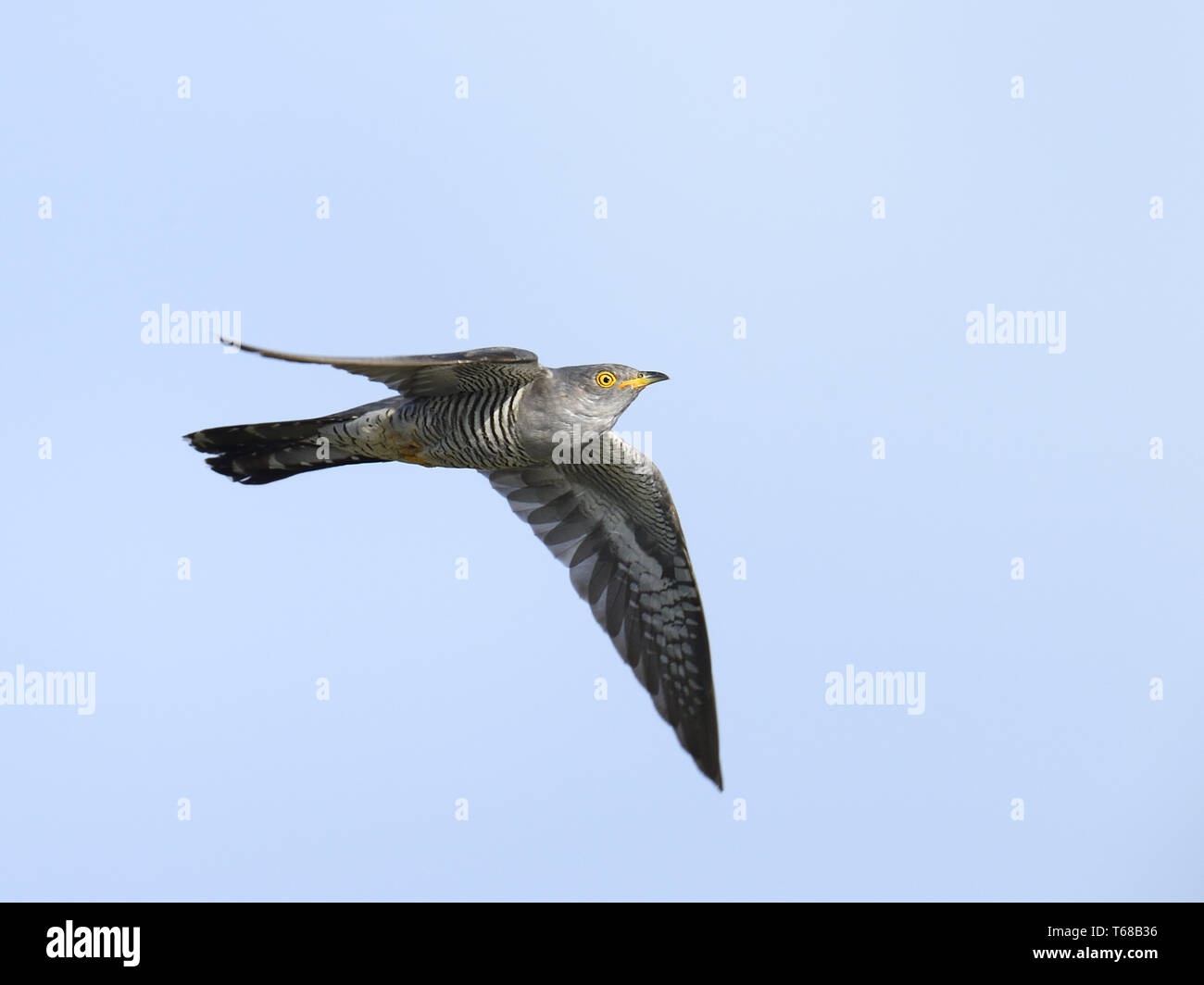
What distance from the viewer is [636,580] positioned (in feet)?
42.2

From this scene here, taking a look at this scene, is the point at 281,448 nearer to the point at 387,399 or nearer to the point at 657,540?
the point at 387,399

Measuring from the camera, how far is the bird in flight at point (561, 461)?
10594mm

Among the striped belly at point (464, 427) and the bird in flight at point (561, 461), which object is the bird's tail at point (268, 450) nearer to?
the bird in flight at point (561, 461)

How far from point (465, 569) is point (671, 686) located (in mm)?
2153

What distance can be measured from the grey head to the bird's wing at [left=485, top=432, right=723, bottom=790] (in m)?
1.68

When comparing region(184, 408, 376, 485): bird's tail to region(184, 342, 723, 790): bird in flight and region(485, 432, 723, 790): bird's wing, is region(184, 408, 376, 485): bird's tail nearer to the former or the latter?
region(184, 342, 723, 790): bird in flight

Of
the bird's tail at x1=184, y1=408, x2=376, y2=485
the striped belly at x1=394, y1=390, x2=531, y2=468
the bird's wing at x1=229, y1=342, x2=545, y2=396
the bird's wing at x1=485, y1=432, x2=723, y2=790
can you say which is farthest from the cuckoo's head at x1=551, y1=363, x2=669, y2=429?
the bird's tail at x1=184, y1=408, x2=376, y2=485

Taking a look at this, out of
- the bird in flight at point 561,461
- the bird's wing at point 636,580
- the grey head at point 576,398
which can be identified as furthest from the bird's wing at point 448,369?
the bird's wing at point 636,580

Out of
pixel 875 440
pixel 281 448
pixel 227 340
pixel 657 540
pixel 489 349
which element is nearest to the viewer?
pixel 227 340

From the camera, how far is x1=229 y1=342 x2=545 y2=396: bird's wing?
363 inches

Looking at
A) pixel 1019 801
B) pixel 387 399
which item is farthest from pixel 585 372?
pixel 1019 801

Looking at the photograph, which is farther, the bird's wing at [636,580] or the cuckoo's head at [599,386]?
the bird's wing at [636,580]

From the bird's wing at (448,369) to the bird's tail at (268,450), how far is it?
40.4 inches

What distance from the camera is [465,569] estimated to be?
504 inches
